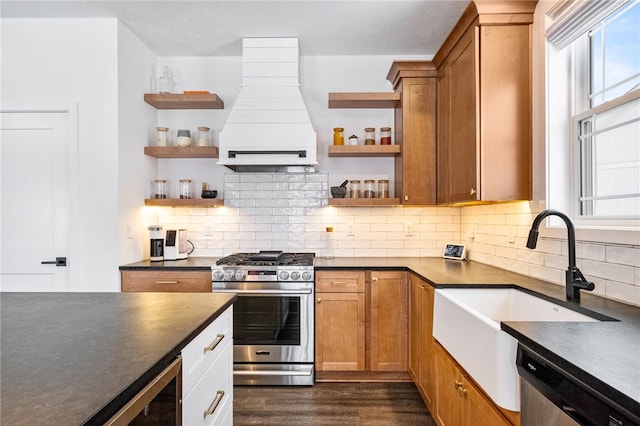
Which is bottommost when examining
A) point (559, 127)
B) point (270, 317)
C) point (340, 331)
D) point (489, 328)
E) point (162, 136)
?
point (340, 331)

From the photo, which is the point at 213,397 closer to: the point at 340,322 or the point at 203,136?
the point at 340,322

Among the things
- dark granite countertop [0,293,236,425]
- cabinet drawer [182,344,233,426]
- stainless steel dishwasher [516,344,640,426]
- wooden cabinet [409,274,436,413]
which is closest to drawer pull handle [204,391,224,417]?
cabinet drawer [182,344,233,426]

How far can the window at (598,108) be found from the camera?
5.71 ft

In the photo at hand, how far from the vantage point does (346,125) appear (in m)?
3.59

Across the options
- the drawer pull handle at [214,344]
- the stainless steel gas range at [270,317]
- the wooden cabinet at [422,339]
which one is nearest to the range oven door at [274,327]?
the stainless steel gas range at [270,317]

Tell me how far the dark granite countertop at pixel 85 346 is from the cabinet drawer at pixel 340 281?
1.29 metres

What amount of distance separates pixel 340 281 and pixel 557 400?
197 cm

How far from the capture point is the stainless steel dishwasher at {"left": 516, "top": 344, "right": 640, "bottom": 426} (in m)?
0.83

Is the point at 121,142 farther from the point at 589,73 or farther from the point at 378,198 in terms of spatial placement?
the point at 589,73

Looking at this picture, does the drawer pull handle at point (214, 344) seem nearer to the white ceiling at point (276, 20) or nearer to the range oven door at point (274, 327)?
the range oven door at point (274, 327)

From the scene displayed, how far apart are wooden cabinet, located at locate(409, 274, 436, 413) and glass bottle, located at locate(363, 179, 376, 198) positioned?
2.96 feet

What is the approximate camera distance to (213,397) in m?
1.49

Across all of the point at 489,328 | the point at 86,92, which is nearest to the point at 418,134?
the point at 489,328

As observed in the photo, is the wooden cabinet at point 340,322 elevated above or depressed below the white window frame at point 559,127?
below
